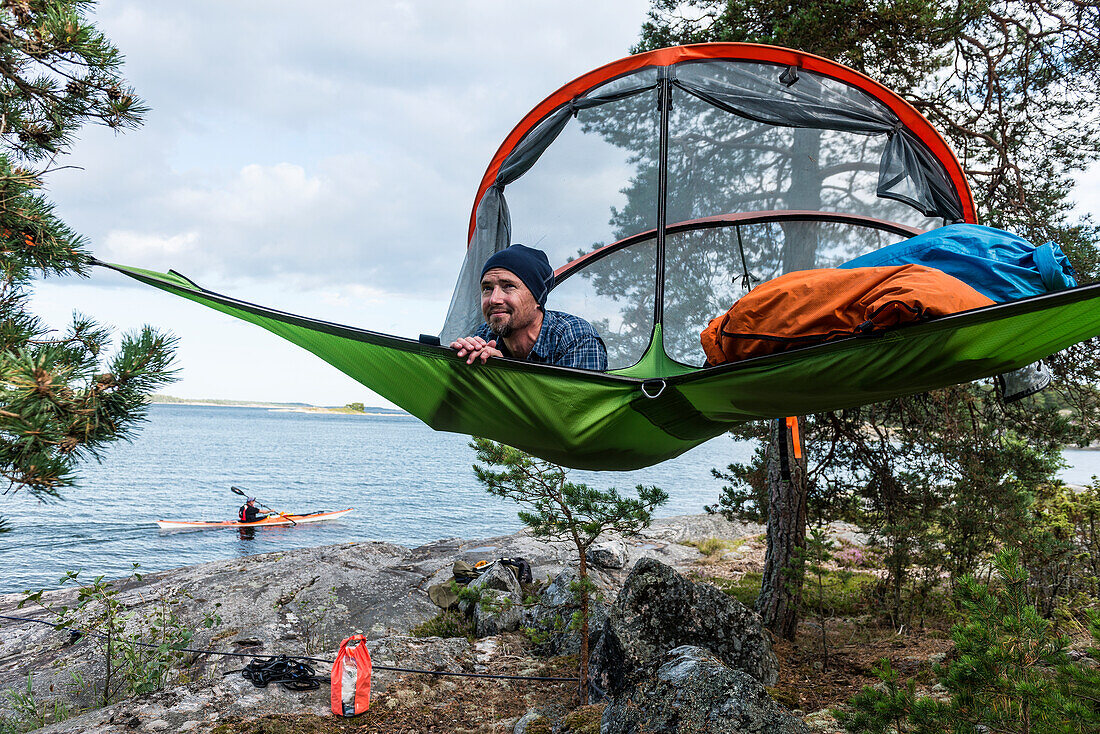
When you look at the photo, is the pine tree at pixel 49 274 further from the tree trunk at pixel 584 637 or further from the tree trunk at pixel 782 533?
the tree trunk at pixel 782 533

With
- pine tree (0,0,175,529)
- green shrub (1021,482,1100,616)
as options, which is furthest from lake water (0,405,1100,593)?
green shrub (1021,482,1100,616)

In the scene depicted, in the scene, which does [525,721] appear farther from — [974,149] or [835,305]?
[974,149]

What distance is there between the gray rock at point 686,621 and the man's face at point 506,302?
6.51 ft

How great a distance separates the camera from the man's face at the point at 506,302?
2.14 m

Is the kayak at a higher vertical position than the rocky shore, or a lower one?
lower

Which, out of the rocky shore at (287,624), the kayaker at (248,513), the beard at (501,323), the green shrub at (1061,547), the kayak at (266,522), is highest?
the beard at (501,323)

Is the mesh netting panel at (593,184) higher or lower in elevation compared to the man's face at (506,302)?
higher

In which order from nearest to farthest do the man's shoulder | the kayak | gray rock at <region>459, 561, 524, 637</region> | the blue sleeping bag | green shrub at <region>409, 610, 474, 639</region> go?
the blue sleeping bag
the man's shoulder
gray rock at <region>459, 561, 524, 637</region>
green shrub at <region>409, 610, 474, 639</region>
the kayak

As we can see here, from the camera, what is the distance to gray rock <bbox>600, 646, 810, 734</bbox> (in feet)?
6.75

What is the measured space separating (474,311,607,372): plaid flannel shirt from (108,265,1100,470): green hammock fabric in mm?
270

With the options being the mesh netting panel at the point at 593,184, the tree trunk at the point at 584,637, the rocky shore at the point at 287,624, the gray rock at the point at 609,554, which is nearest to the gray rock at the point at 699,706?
the rocky shore at the point at 287,624

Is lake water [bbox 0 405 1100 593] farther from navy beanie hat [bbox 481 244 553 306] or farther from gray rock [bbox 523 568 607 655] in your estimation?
gray rock [bbox 523 568 607 655]

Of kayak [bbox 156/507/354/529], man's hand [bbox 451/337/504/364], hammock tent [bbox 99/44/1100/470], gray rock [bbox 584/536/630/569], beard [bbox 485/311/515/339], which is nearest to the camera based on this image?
man's hand [bbox 451/337/504/364]

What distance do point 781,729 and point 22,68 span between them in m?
3.41
